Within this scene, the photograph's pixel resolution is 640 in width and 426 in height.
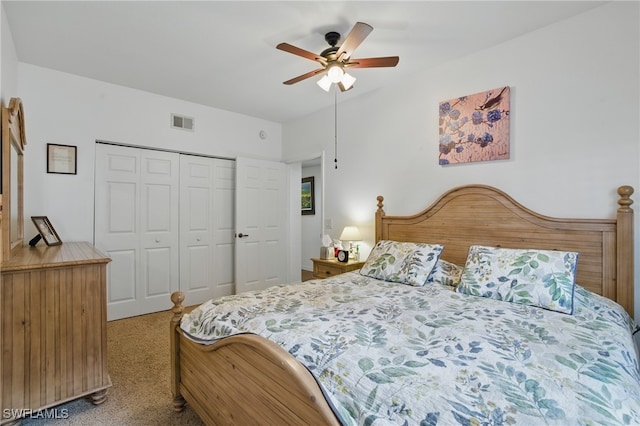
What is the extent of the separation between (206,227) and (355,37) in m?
3.04

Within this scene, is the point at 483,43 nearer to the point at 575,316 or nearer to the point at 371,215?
the point at 371,215

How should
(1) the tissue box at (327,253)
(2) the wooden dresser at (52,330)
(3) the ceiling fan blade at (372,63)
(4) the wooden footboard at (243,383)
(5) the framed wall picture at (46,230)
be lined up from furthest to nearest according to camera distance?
(1) the tissue box at (327,253), (5) the framed wall picture at (46,230), (3) the ceiling fan blade at (372,63), (2) the wooden dresser at (52,330), (4) the wooden footboard at (243,383)

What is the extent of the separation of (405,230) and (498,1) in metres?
1.92

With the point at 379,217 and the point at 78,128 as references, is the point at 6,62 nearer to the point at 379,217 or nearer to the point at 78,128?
the point at 78,128

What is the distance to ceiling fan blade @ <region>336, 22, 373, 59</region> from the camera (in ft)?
5.89

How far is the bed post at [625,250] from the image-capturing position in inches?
76.4

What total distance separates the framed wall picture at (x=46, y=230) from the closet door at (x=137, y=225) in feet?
1.47

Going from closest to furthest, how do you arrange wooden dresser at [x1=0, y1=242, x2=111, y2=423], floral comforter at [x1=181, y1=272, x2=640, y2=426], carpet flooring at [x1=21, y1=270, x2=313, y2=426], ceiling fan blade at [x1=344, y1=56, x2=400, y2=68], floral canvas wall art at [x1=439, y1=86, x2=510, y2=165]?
1. floral comforter at [x1=181, y1=272, x2=640, y2=426]
2. wooden dresser at [x1=0, y1=242, x2=111, y2=423]
3. carpet flooring at [x1=21, y1=270, x2=313, y2=426]
4. ceiling fan blade at [x1=344, y1=56, x2=400, y2=68]
5. floral canvas wall art at [x1=439, y1=86, x2=510, y2=165]

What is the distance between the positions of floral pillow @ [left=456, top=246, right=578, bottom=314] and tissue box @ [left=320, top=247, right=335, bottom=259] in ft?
5.70

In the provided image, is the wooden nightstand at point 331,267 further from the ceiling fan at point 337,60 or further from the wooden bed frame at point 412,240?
the ceiling fan at point 337,60

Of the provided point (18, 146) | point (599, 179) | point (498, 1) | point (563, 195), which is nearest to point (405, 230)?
point (563, 195)

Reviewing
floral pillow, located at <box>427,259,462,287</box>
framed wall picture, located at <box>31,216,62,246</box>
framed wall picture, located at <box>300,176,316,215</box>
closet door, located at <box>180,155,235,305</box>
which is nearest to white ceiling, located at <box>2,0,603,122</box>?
closet door, located at <box>180,155,235,305</box>

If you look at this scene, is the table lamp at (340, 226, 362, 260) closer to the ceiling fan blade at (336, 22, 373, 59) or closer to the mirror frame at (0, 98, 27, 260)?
the ceiling fan blade at (336, 22, 373, 59)

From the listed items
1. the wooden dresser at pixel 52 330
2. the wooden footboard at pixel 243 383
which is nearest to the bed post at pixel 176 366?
the wooden footboard at pixel 243 383
